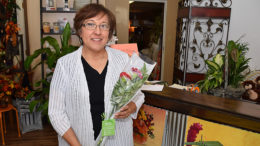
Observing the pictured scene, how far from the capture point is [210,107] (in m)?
1.26

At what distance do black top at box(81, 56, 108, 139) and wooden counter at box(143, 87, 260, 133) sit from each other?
0.47 meters

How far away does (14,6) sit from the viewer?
341cm

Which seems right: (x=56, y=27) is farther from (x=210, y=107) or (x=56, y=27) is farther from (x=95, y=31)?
(x=210, y=107)

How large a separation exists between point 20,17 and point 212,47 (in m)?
3.35

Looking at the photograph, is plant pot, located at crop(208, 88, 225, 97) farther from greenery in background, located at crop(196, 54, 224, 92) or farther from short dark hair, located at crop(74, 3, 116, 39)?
short dark hair, located at crop(74, 3, 116, 39)

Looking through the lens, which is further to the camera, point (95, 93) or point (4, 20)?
point (4, 20)

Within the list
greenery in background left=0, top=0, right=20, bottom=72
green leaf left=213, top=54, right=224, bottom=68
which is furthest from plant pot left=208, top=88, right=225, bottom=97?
greenery in background left=0, top=0, right=20, bottom=72

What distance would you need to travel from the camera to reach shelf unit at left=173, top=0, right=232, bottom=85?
3287mm

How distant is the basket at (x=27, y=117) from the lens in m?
3.02

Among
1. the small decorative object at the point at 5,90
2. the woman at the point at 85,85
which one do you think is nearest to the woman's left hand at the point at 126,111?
the woman at the point at 85,85

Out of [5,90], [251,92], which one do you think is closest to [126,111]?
[251,92]

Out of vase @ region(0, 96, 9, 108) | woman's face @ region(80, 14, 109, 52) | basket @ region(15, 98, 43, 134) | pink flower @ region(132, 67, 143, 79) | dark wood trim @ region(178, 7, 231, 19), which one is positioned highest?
dark wood trim @ region(178, 7, 231, 19)

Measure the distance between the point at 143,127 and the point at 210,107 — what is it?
61 cm

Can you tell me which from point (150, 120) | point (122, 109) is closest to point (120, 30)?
point (150, 120)
